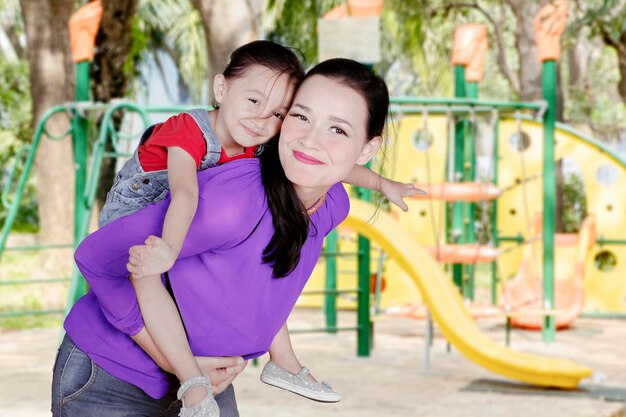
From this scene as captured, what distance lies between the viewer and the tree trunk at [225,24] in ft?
31.9

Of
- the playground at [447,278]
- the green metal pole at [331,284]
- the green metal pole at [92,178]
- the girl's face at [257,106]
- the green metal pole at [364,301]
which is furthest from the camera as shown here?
the green metal pole at [331,284]

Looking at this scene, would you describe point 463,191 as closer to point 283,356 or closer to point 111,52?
point 111,52

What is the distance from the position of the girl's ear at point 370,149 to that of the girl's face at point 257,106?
15cm

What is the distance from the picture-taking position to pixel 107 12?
450 inches

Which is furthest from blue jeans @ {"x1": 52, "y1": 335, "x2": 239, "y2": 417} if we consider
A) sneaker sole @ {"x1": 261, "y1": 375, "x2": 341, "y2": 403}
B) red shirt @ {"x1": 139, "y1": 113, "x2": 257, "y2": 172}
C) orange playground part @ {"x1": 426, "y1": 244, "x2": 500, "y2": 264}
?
orange playground part @ {"x1": 426, "y1": 244, "x2": 500, "y2": 264}

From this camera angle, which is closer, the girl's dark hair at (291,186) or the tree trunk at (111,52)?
the girl's dark hair at (291,186)

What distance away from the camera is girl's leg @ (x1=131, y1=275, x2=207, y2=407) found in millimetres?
1709

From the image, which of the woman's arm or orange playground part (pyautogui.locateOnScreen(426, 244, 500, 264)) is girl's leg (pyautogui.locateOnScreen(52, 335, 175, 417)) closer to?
the woman's arm

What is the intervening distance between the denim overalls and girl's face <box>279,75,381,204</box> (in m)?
0.17

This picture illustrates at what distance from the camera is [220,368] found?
1.80 metres

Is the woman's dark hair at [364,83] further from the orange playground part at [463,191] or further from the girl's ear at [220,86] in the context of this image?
the orange playground part at [463,191]

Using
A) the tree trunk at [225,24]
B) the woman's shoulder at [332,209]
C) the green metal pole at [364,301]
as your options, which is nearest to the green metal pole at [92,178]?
the green metal pole at [364,301]

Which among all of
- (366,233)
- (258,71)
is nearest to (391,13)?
(366,233)

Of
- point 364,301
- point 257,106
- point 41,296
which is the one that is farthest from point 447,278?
point 41,296
